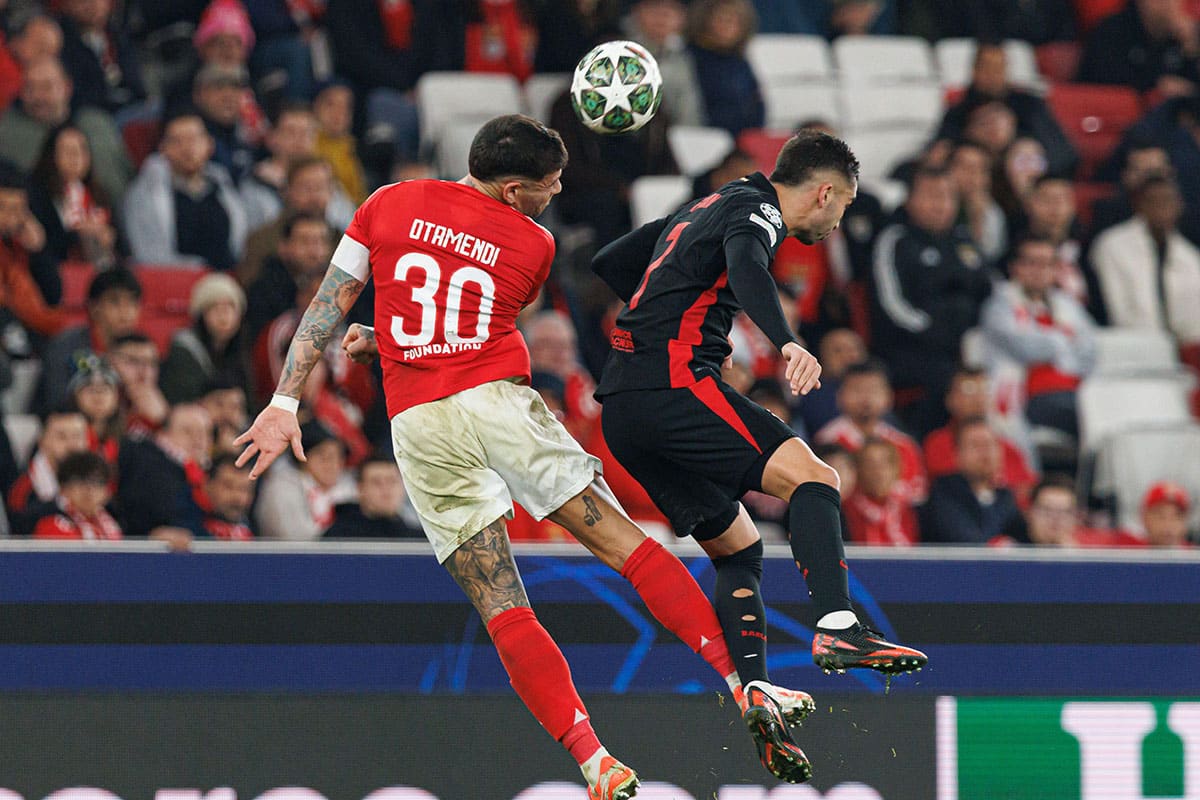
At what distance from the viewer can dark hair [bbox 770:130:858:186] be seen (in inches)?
220

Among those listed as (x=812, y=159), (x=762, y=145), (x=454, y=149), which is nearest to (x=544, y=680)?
(x=812, y=159)

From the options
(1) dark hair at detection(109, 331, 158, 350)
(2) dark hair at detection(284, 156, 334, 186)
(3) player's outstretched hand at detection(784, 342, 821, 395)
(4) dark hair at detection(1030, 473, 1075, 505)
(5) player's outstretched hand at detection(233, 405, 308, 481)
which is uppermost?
(2) dark hair at detection(284, 156, 334, 186)

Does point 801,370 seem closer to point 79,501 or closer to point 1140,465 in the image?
point 79,501

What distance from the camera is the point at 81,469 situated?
7590 millimetres

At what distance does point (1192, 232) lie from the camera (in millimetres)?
12070

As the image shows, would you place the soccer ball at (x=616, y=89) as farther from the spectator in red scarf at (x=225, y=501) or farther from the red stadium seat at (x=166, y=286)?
the red stadium seat at (x=166, y=286)

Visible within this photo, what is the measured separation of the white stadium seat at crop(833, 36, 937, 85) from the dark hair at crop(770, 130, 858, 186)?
6921 mm

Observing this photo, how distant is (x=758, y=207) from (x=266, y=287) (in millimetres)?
4300

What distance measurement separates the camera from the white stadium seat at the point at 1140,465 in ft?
33.1

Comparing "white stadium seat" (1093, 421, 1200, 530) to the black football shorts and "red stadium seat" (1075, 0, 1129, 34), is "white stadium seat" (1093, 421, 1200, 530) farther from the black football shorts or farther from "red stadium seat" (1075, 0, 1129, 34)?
the black football shorts

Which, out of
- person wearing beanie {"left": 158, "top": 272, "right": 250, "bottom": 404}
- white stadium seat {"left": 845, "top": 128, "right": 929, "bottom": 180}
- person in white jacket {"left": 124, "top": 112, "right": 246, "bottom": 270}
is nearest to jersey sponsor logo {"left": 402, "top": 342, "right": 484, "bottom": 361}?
person wearing beanie {"left": 158, "top": 272, "right": 250, "bottom": 404}

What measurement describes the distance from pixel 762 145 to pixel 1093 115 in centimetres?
299

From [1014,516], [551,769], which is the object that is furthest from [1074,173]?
[551,769]

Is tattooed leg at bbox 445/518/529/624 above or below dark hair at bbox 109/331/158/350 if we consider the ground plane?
below
